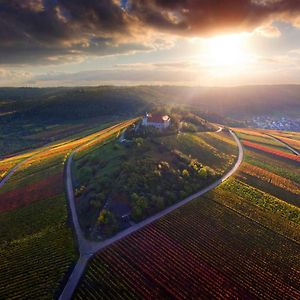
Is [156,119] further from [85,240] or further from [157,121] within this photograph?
[85,240]

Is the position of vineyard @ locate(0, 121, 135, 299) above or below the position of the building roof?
below

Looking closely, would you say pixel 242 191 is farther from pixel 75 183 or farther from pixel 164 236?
pixel 75 183

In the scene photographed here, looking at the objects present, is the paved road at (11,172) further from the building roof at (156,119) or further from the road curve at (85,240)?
the building roof at (156,119)

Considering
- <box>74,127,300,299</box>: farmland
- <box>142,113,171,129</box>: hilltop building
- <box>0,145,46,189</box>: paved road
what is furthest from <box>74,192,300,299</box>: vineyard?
<box>0,145,46,189</box>: paved road

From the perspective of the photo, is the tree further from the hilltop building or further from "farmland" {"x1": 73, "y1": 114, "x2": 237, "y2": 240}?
the hilltop building

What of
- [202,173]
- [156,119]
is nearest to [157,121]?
[156,119]
